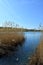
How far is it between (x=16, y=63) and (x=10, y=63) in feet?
1.05

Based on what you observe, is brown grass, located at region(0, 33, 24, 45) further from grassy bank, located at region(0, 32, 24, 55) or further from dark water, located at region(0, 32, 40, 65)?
dark water, located at region(0, 32, 40, 65)

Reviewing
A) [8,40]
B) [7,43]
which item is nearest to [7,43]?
[7,43]

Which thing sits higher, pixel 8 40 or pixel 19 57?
pixel 8 40

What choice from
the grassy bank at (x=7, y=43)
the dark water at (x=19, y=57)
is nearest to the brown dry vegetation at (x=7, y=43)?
the grassy bank at (x=7, y=43)

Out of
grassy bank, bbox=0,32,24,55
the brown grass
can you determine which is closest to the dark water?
grassy bank, bbox=0,32,24,55

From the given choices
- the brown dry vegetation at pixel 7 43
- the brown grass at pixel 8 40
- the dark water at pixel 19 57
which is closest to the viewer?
the dark water at pixel 19 57

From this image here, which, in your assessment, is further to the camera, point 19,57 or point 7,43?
point 7,43

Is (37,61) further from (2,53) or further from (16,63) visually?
(2,53)

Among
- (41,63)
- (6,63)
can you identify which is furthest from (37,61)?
(6,63)

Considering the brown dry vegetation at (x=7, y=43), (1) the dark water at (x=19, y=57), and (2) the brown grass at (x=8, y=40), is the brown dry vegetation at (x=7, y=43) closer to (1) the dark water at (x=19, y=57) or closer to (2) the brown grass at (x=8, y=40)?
(2) the brown grass at (x=8, y=40)

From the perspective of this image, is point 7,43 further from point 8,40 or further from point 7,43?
point 8,40

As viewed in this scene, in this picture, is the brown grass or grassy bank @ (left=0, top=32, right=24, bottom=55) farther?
the brown grass

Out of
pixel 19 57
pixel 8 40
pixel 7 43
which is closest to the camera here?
pixel 19 57

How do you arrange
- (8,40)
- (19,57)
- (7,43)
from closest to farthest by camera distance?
(19,57) < (7,43) < (8,40)
